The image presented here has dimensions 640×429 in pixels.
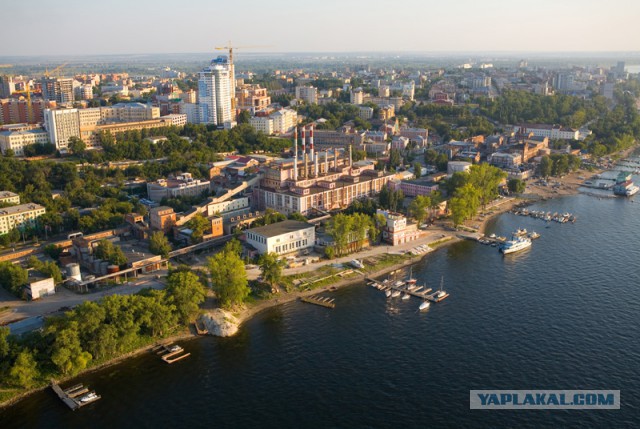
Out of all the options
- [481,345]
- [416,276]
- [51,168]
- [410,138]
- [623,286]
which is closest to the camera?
[481,345]

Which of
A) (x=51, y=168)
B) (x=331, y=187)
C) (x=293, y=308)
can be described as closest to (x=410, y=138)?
(x=331, y=187)

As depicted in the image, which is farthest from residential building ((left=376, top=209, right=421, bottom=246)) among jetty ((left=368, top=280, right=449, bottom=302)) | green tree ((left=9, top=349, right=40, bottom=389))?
green tree ((left=9, top=349, right=40, bottom=389))

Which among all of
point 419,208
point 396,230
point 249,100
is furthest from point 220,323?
point 249,100

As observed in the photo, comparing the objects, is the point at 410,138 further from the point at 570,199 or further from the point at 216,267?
the point at 216,267

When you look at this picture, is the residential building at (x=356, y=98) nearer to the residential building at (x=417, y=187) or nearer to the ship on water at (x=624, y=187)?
the ship on water at (x=624, y=187)

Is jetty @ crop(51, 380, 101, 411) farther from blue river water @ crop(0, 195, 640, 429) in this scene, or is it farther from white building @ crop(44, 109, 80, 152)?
white building @ crop(44, 109, 80, 152)

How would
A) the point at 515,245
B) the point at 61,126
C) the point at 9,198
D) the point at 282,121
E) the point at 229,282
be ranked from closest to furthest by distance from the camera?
the point at 229,282, the point at 515,245, the point at 9,198, the point at 61,126, the point at 282,121

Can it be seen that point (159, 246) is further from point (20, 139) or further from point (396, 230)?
point (20, 139)
